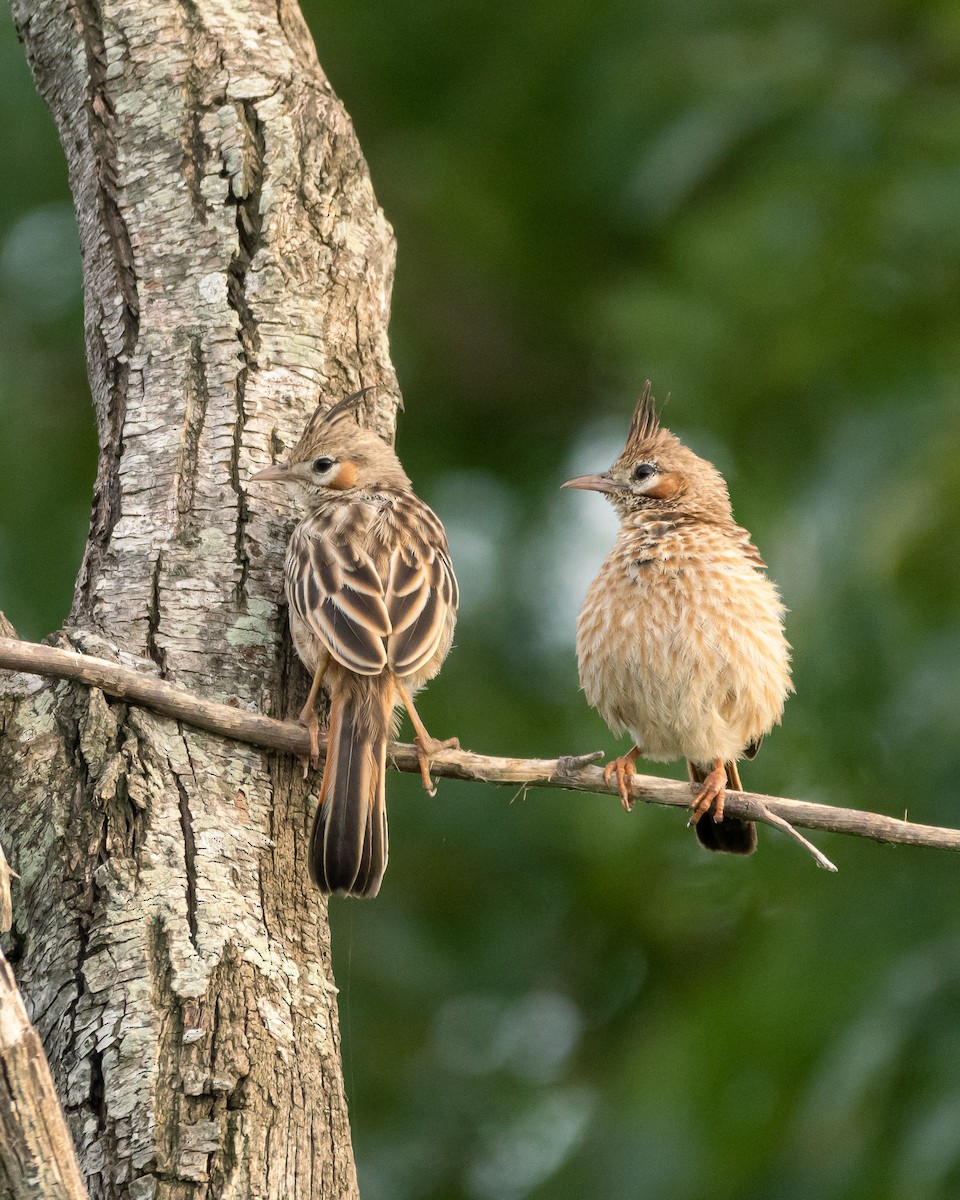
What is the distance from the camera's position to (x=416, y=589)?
5.05 m

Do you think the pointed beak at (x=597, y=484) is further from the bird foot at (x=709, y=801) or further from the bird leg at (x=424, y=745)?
the bird leg at (x=424, y=745)

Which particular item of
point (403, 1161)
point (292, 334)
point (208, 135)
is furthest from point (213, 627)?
point (403, 1161)

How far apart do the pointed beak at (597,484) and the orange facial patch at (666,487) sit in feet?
0.51

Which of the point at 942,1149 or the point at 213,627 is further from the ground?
the point at 213,627

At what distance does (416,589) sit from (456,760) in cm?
90

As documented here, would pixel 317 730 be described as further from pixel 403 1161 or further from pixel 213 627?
pixel 403 1161

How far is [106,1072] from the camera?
3664 millimetres

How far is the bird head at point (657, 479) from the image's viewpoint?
245 inches

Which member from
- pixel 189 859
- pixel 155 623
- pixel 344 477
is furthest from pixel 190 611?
pixel 344 477

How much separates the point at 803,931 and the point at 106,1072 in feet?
11.0

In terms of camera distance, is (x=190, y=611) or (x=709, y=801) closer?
(x=190, y=611)

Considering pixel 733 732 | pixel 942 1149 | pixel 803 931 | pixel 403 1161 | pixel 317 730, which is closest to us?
pixel 317 730

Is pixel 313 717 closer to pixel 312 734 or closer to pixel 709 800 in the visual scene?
pixel 312 734

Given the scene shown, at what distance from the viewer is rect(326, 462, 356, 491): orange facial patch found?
5301 mm
